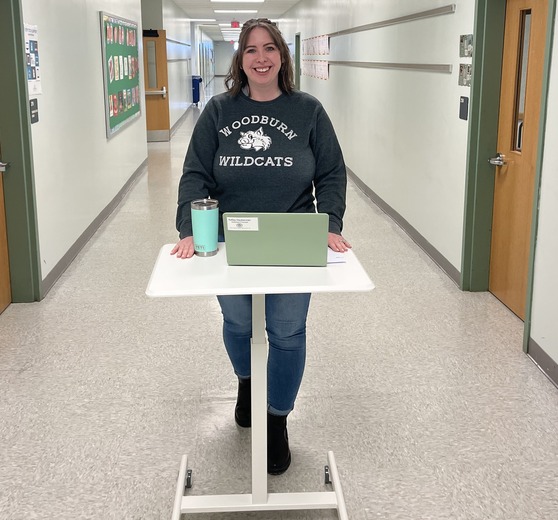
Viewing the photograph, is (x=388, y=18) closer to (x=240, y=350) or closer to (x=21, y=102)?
(x=21, y=102)

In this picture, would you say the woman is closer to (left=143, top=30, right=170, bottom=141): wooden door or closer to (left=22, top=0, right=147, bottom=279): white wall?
(left=22, top=0, right=147, bottom=279): white wall

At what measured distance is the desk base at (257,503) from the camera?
2182mm

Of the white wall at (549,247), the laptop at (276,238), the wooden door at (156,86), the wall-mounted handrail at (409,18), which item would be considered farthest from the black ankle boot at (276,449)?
the wooden door at (156,86)

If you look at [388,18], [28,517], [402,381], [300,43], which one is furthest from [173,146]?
[28,517]

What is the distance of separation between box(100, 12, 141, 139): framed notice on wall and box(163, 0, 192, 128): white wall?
411 cm

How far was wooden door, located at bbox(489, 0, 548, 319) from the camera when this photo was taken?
148 inches

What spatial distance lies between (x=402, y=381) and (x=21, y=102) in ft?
8.33

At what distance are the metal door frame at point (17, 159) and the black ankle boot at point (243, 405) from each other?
6.46ft

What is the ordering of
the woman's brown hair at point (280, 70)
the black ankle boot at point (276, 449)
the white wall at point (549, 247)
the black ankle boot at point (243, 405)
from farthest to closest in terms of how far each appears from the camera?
1. the white wall at point (549, 247)
2. the black ankle boot at point (243, 405)
3. the black ankle boot at point (276, 449)
4. the woman's brown hair at point (280, 70)

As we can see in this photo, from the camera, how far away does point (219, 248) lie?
84.0 inches

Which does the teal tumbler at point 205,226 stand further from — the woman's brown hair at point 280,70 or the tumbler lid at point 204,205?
the woman's brown hair at point 280,70

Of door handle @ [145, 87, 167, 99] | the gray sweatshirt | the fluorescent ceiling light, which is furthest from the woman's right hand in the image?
the fluorescent ceiling light

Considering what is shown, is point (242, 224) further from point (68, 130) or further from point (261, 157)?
point (68, 130)

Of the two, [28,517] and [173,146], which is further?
[173,146]
